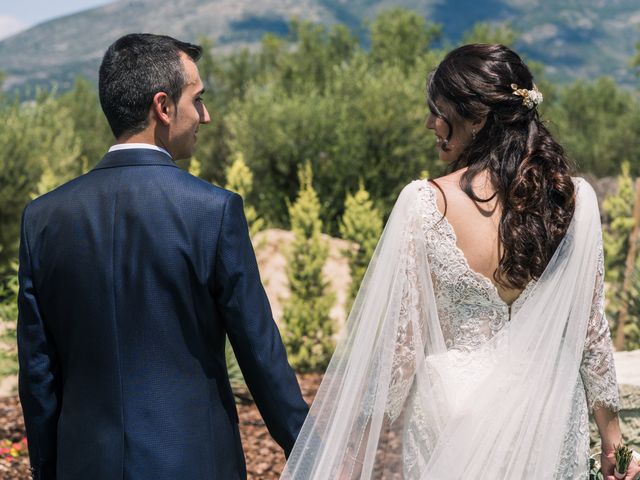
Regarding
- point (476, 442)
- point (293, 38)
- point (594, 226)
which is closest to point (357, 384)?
point (476, 442)

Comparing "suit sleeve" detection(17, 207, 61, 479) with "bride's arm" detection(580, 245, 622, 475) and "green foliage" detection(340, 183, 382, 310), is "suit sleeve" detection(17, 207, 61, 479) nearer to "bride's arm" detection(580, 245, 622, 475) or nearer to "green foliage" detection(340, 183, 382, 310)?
"bride's arm" detection(580, 245, 622, 475)

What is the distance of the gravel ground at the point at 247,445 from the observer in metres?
5.09

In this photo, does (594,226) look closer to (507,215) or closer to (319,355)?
(507,215)

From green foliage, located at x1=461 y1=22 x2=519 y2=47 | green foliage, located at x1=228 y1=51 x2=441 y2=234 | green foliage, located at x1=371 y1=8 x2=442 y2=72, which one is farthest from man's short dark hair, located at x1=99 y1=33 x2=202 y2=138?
green foliage, located at x1=461 y1=22 x2=519 y2=47

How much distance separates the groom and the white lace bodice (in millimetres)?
454

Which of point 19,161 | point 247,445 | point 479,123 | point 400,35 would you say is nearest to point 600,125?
point 400,35

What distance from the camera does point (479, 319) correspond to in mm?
2494

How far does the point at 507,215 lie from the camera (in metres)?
2.38

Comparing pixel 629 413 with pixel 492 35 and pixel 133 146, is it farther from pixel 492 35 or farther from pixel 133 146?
pixel 492 35

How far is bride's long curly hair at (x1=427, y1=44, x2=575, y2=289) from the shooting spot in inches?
93.8

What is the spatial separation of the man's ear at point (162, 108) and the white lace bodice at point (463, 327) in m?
0.74

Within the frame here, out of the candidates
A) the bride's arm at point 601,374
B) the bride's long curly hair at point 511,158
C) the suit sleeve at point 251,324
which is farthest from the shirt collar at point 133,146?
the bride's arm at point 601,374

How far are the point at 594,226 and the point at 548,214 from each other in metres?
0.17

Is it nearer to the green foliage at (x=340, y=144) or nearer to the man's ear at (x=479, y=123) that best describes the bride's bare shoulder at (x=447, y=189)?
the man's ear at (x=479, y=123)
